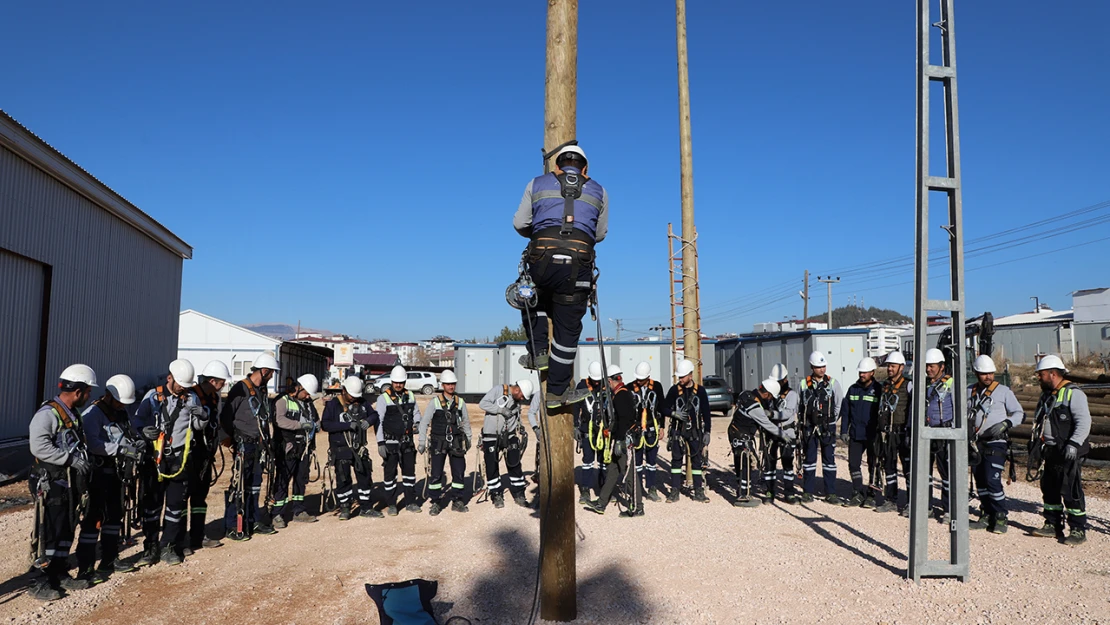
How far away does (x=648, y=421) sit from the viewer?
10195 mm

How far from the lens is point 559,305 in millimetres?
4656

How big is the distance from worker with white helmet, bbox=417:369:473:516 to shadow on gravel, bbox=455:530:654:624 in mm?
2660

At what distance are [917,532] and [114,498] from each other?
24.5 feet

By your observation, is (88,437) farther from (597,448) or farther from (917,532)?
(917,532)

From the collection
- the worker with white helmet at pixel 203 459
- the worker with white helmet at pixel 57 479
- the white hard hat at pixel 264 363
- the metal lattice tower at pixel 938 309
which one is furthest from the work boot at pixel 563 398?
the white hard hat at pixel 264 363

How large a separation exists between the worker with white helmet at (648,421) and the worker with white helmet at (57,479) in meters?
6.67

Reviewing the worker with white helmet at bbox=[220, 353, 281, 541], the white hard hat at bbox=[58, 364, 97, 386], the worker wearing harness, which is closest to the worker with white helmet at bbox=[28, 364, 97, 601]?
the white hard hat at bbox=[58, 364, 97, 386]

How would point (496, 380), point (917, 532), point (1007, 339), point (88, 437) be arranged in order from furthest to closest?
point (1007, 339), point (496, 380), point (88, 437), point (917, 532)

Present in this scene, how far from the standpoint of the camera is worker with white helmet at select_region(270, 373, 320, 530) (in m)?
8.78

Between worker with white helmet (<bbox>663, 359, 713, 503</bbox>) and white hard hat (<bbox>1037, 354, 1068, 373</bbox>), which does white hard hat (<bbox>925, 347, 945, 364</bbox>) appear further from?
worker with white helmet (<bbox>663, 359, 713, 503</bbox>)

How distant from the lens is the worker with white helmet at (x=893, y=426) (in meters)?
9.30

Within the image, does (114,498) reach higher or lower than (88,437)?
lower

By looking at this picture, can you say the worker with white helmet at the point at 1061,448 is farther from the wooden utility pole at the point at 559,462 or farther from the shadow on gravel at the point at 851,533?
the wooden utility pole at the point at 559,462

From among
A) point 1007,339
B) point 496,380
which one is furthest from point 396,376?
point 1007,339
